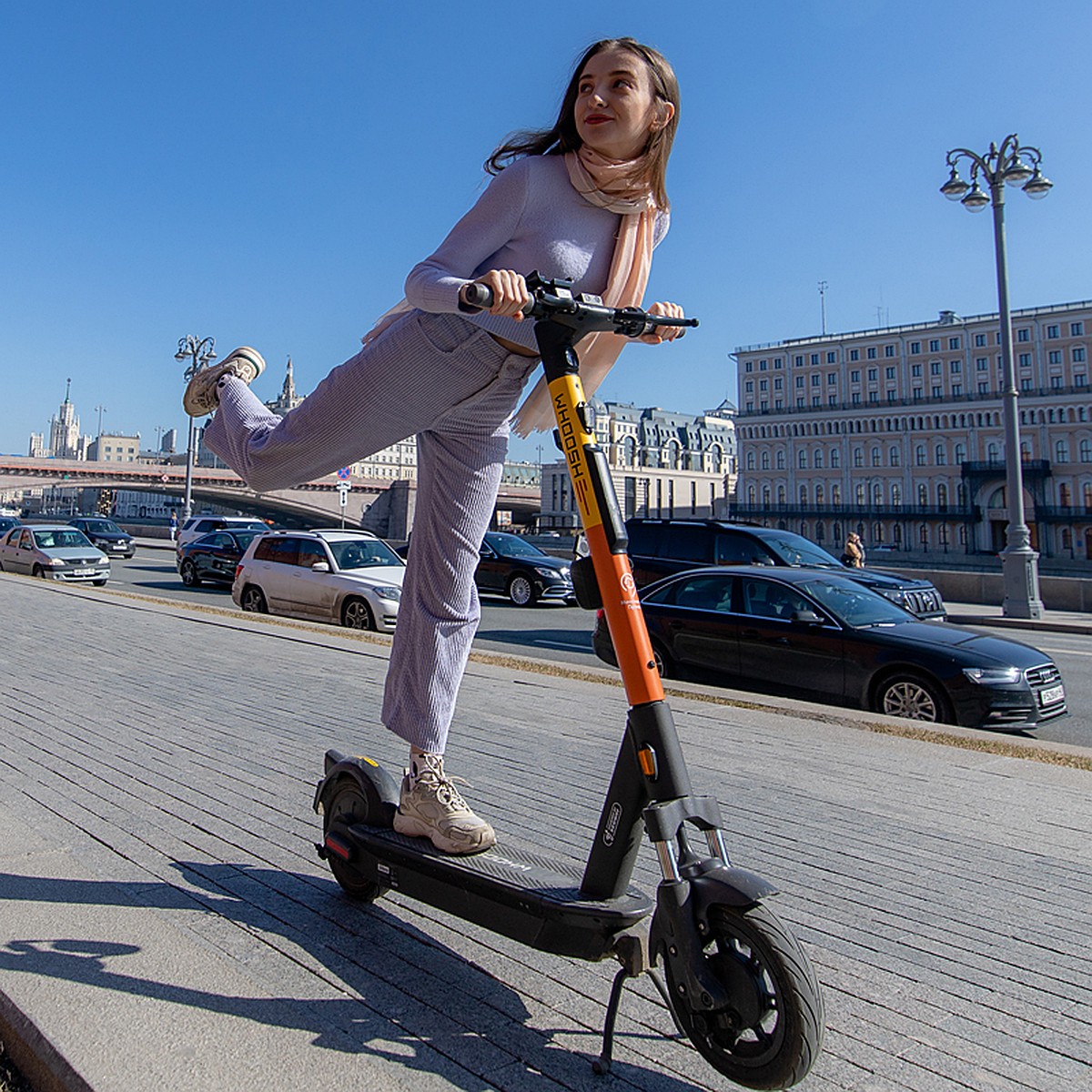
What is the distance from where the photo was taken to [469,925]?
239cm

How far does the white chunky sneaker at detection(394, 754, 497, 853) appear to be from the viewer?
7.64 feet

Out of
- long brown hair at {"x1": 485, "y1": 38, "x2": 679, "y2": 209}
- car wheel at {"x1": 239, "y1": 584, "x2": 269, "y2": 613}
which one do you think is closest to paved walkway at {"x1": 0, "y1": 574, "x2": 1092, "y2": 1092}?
long brown hair at {"x1": 485, "y1": 38, "x2": 679, "y2": 209}

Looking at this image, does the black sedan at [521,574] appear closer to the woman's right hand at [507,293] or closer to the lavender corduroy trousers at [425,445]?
the lavender corduroy trousers at [425,445]

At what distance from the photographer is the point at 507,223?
7.52 ft

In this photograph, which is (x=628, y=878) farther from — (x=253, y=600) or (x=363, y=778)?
(x=253, y=600)

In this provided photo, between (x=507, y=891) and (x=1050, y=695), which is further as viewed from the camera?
(x=1050, y=695)

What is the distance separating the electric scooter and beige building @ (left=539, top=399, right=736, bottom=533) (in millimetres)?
117848

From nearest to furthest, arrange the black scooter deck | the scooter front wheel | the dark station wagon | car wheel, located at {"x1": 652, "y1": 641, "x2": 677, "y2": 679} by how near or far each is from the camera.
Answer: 1. the scooter front wheel
2. the black scooter deck
3. car wheel, located at {"x1": 652, "y1": 641, "x2": 677, "y2": 679}
4. the dark station wagon

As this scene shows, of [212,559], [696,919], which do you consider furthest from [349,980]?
[212,559]

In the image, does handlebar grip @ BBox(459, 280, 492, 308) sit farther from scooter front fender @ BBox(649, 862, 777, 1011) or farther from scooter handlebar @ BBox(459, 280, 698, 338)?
scooter front fender @ BBox(649, 862, 777, 1011)

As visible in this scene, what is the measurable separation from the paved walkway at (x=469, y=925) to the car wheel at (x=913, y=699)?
2.43 m

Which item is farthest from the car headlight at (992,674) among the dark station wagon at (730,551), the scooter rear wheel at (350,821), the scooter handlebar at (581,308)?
the scooter rear wheel at (350,821)

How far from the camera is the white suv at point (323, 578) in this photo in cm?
1474

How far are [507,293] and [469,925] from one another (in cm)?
160
